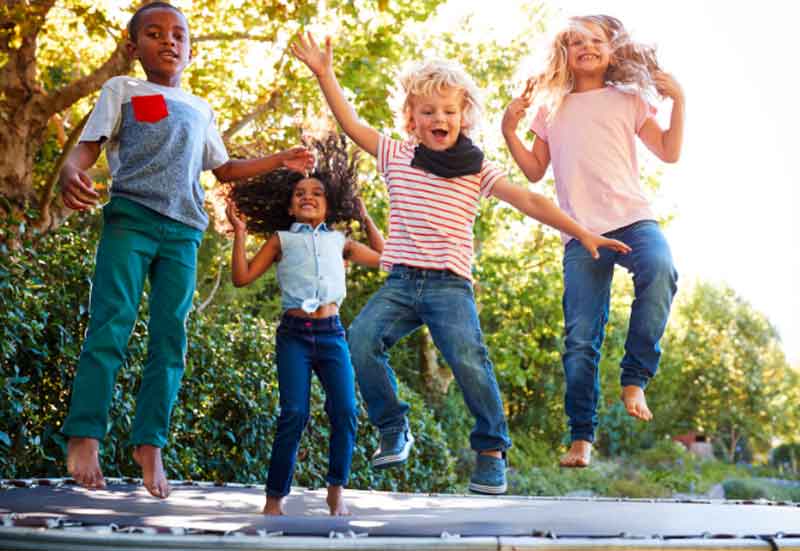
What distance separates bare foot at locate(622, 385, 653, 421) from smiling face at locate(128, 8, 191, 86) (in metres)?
2.36

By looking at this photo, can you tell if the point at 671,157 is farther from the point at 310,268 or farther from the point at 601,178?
the point at 310,268

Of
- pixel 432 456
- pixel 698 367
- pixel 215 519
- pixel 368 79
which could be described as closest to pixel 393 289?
pixel 215 519

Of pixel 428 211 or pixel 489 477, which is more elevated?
pixel 428 211

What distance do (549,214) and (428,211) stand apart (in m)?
0.50

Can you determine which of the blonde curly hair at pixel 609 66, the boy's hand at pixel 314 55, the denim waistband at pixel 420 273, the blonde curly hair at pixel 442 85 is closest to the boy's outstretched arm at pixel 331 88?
the boy's hand at pixel 314 55

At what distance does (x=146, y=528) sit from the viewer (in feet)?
8.79

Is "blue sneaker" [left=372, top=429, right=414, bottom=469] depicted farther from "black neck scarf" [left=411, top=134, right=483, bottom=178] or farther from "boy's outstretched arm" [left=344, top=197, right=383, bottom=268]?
"black neck scarf" [left=411, top=134, right=483, bottom=178]

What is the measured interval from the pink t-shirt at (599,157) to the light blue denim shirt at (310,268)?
105 centimetres

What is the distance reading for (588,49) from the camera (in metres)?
4.40

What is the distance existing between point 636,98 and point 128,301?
96.3 inches

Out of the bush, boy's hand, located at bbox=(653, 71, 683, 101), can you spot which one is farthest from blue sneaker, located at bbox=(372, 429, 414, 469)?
boy's hand, located at bbox=(653, 71, 683, 101)

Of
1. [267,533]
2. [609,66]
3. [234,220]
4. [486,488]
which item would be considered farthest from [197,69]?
[267,533]

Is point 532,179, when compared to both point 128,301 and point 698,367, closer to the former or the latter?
point 128,301

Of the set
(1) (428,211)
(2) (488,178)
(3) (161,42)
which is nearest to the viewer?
(3) (161,42)
